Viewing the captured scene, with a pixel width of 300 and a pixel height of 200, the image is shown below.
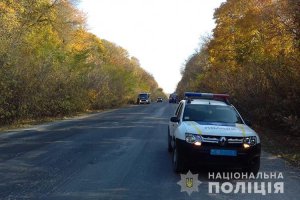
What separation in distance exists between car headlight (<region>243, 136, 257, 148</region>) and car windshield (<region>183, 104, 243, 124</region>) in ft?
4.46

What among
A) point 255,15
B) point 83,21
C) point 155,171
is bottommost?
point 155,171

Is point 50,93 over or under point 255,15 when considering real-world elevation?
under

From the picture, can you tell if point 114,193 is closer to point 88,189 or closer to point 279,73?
point 88,189

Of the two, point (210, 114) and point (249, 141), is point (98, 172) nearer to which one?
point (210, 114)

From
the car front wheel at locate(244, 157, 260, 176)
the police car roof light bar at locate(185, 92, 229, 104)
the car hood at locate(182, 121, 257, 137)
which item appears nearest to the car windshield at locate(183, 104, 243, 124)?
the car hood at locate(182, 121, 257, 137)

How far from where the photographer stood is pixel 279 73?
55.7 ft

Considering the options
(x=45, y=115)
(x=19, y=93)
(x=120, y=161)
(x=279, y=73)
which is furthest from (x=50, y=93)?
(x=120, y=161)

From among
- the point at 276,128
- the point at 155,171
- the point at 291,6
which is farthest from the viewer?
the point at 276,128

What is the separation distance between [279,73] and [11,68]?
13172 millimetres

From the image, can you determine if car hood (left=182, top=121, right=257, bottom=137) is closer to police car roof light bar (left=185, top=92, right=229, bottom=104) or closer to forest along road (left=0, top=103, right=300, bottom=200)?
forest along road (left=0, top=103, right=300, bottom=200)

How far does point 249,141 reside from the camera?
8.98 metres

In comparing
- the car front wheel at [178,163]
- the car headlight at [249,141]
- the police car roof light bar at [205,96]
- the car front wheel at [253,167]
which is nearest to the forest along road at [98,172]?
the car front wheel at [178,163]

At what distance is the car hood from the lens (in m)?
8.91

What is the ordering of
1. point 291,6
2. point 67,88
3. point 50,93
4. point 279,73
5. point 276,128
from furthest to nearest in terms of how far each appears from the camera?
point 67,88 < point 50,93 < point 276,128 < point 279,73 < point 291,6
